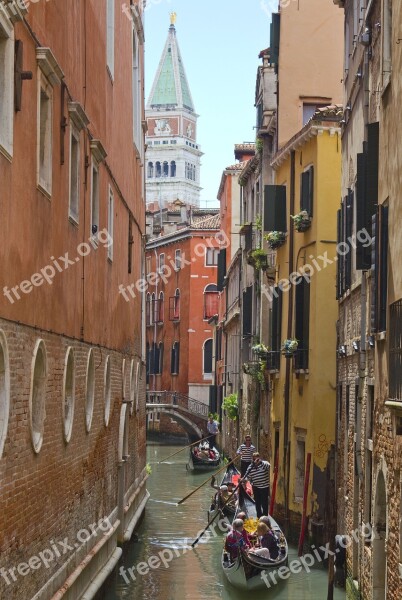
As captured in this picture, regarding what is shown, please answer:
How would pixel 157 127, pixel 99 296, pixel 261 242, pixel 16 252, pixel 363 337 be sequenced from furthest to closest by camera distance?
pixel 157 127
pixel 261 242
pixel 99 296
pixel 363 337
pixel 16 252

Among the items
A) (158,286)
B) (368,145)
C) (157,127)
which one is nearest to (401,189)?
(368,145)

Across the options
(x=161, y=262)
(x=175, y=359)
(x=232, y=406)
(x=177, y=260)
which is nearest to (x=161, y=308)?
(x=161, y=262)

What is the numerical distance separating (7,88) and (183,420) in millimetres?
42280

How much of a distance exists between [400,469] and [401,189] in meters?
2.30

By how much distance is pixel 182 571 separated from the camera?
18.9 m

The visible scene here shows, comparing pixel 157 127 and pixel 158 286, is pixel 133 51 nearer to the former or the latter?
pixel 158 286

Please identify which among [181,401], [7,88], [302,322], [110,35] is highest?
[110,35]

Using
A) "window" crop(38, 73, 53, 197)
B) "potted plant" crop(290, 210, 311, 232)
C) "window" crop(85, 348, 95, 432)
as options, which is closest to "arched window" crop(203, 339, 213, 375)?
"potted plant" crop(290, 210, 311, 232)

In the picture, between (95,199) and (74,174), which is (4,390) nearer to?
(74,174)

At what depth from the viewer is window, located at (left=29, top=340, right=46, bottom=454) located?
10.2 metres

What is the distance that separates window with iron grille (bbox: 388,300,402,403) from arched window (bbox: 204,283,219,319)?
1762 inches

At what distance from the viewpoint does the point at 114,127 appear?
675 inches

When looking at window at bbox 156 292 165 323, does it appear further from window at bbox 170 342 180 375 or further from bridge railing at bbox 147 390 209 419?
bridge railing at bbox 147 390 209 419

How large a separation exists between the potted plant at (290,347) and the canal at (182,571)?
3.11 m
